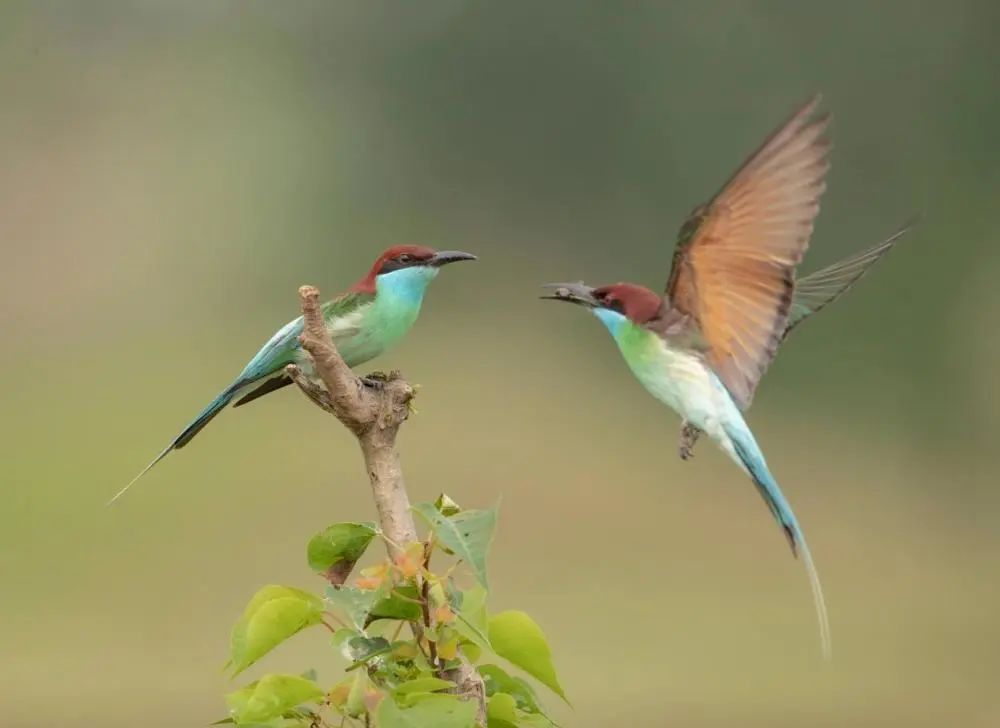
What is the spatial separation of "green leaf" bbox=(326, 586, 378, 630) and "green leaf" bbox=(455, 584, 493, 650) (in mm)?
30

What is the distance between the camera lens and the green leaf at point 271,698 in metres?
0.41

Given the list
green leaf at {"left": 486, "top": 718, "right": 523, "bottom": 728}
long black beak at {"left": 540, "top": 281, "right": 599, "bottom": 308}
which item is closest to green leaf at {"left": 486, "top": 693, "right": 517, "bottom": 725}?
green leaf at {"left": 486, "top": 718, "right": 523, "bottom": 728}

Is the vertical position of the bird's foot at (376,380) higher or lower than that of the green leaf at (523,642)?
higher

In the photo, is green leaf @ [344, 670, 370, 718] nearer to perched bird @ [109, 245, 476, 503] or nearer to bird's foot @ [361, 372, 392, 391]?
bird's foot @ [361, 372, 392, 391]

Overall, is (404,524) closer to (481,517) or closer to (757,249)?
(481,517)

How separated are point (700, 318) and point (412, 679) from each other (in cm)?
34

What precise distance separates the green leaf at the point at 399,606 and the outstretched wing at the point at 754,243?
0.32 metres

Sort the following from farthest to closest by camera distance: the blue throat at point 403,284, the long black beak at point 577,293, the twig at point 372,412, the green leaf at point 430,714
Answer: the blue throat at point 403,284 < the long black beak at point 577,293 < the twig at point 372,412 < the green leaf at point 430,714

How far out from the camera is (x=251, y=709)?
41 centimetres

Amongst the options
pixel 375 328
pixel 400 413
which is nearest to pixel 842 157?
pixel 375 328

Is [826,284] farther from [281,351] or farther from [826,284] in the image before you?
[281,351]

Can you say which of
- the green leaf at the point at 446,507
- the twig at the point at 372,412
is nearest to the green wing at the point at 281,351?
the twig at the point at 372,412

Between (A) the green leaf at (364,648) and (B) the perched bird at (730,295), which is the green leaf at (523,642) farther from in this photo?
(B) the perched bird at (730,295)

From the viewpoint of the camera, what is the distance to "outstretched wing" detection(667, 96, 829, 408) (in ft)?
2.31
